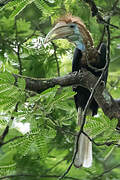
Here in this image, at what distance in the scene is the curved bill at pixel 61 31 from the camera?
407 cm

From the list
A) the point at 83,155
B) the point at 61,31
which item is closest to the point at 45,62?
the point at 61,31

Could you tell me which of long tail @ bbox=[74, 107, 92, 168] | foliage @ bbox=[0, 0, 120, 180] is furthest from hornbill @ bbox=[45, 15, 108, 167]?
foliage @ bbox=[0, 0, 120, 180]

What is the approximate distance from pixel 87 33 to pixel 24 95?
5.91 feet

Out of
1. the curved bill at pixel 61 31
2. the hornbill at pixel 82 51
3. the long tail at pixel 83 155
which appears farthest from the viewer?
the hornbill at pixel 82 51

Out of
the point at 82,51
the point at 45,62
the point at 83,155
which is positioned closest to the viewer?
the point at 83,155

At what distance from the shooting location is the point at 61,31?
14.1ft

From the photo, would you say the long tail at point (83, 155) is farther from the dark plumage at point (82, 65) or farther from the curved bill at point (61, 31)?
the curved bill at point (61, 31)

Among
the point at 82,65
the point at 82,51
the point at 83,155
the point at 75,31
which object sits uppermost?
the point at 75,31

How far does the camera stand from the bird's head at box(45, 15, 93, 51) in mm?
4328

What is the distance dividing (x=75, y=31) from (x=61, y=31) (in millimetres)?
240

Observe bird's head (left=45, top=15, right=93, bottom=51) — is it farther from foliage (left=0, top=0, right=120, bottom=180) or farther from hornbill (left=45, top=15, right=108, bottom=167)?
foliage (left=0, top=0, right=120, bottom=180)

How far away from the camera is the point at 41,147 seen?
2984 mm

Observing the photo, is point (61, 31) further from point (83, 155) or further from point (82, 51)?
point (83, 155)

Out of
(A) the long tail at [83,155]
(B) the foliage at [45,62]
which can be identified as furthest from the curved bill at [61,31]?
(A) the long tail at [83,155]
